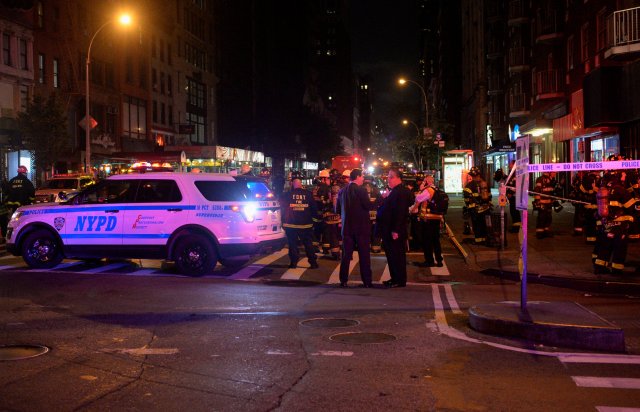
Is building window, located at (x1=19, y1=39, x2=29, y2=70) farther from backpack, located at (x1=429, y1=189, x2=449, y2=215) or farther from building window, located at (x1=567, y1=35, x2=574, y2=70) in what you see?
backpack, located at (x1=429, y1=189, x2=449, y2=215)

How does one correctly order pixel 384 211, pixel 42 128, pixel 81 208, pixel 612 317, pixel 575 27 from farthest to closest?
pixel 42 128 → pixel 575 27 → pixel 81 208 → pixel 384 211 → pixel 612 317

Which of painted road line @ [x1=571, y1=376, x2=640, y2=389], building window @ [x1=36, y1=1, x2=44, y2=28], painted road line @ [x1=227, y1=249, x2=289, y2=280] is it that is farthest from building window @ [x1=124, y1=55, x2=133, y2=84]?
painted road line @ [x1=571, y1=376, x2=640, y2=389]

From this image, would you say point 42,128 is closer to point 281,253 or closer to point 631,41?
point 281,253

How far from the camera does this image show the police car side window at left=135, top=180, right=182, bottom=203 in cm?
1270

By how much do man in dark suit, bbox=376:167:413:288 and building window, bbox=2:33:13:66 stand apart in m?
Result: 33.6

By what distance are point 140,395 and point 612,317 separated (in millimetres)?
6187

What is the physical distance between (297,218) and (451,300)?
4180 mm

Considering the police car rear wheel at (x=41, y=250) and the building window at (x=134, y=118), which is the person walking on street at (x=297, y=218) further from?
the building window at (x=134, y=118)

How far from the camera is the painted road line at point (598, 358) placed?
6676mm

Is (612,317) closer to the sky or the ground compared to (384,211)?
closer to the ground

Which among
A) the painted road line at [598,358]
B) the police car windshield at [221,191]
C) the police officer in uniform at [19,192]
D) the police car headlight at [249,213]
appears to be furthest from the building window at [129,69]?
the painted road line at [598,358]

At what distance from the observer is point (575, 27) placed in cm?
2962

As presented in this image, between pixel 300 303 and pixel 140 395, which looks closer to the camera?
pixel 140 395

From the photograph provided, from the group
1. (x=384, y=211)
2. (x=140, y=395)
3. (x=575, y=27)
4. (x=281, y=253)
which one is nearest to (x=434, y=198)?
(x=384, y=211)
